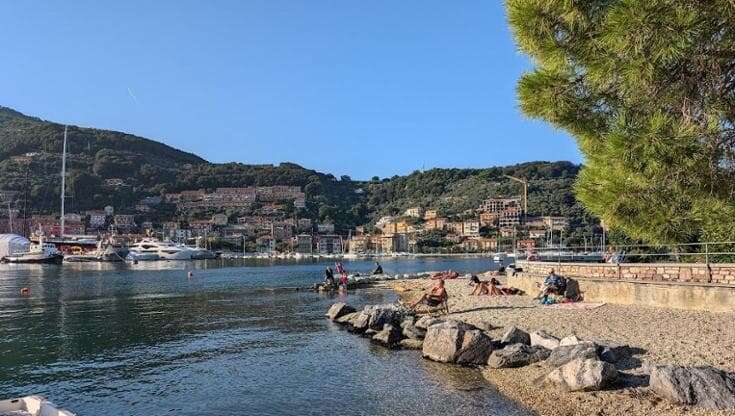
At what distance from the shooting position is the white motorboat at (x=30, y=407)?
8.34 meters

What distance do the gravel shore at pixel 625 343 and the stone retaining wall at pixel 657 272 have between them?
127 cm

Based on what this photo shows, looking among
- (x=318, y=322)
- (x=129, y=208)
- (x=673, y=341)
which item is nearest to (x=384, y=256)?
(x=129, y=208)

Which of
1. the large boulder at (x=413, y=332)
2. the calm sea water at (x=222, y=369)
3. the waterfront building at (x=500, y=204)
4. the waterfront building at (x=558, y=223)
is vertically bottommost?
the calm sea water at (x=222, y=369)

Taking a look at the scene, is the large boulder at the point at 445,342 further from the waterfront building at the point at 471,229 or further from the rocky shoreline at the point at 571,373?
the waterfront building at the point at 471,229

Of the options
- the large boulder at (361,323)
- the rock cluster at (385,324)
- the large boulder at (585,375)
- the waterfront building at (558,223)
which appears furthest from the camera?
the waterfront building at (558,223)

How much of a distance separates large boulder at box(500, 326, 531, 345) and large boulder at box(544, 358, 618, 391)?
137 inches

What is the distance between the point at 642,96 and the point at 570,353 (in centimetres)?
703

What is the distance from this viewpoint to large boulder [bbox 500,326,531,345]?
14945 mm

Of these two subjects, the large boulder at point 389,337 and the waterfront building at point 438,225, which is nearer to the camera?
the large boulder at point 389,337

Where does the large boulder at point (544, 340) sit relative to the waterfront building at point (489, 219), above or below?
below

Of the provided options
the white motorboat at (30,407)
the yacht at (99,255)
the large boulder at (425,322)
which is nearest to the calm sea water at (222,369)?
the large boulder at (425,322)

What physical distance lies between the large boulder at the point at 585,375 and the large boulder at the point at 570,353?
2.07 feet

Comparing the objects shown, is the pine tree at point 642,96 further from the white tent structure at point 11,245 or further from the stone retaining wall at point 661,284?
the white tent structure at point 11,245

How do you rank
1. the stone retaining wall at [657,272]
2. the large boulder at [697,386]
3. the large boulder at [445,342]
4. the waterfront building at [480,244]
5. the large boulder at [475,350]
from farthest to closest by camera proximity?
the waterfront building at [480,244]
the stone retaining wall at [657,272]
the large boulder at [445,342]
the large boulder at [475,350]
the large boulder at [697,386]
